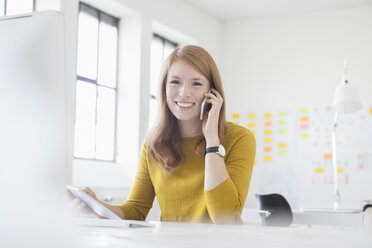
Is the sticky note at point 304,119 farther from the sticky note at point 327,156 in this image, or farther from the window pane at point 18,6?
the window pane at point 18,6

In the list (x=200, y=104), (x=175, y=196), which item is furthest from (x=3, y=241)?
(x=200, y=104)

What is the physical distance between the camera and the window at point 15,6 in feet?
13.4

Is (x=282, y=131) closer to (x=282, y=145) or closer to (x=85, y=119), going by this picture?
(x=282, y=145)

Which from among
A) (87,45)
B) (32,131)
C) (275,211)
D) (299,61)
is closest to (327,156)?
(299,61)

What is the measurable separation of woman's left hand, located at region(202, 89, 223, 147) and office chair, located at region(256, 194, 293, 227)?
1.15 m

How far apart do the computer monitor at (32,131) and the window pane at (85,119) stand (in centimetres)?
413

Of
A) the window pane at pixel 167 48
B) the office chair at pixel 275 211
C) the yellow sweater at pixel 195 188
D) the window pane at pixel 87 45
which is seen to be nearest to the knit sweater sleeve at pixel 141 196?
the yellow sweater at pixel 195 188

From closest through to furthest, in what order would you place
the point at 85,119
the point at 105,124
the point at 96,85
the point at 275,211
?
the point at 275,211 < the point at 85,119 < the point at 96,85 < the point at 105,124

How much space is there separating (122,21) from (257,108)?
2.14 metres

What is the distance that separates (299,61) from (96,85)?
2674mm

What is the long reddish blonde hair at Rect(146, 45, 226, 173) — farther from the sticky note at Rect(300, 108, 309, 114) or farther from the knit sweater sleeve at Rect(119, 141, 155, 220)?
the sticky note at Rect(300, 108, 309, 114)

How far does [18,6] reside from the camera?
418 cm

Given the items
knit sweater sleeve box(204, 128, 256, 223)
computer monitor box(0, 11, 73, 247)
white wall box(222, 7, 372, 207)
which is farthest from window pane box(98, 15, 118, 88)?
computer monitor box(0, 11, 73, 247)

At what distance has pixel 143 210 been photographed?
6.49 feet
